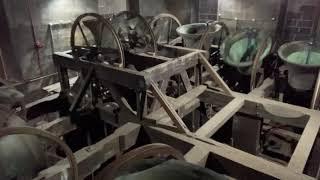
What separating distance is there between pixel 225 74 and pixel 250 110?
198 centimetres

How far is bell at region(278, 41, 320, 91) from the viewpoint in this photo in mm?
4094

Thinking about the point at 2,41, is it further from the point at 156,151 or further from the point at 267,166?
the point at 267,166

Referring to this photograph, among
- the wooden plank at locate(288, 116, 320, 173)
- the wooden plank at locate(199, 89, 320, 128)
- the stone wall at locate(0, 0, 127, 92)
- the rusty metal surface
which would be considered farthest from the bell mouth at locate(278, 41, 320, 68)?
the stone wall at locate(0, 0, 127, 92)

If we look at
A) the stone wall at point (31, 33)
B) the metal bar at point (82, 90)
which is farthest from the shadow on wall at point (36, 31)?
the metal bar at point (82, 90)

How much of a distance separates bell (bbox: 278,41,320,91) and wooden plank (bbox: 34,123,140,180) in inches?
98.6

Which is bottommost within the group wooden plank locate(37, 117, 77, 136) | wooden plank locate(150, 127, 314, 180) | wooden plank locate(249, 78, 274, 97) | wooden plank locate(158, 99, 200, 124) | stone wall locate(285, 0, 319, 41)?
wooden plank locate(37, 117, 77, 136)

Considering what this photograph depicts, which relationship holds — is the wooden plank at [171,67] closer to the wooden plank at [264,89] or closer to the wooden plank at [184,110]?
the wooden plank at [184,110]

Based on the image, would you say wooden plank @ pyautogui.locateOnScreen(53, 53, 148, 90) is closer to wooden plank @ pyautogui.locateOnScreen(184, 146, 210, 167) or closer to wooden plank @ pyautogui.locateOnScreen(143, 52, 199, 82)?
wooden plank @ pyautogui.locateOnScreen(143, 52, 199, 82)

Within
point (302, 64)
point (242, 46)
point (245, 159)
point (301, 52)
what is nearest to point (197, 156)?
point (245, 159)

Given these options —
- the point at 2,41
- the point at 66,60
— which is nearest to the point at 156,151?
the point at 66,60

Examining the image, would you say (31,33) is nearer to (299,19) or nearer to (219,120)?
(219,120)

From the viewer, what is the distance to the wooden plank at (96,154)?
2494mm

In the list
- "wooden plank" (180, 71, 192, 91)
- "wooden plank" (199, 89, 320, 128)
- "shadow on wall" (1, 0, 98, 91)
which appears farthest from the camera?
"shadow on wall" (1, 0, 98, 91)

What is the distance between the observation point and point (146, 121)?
3.30 meters
